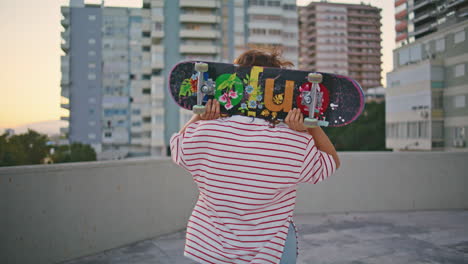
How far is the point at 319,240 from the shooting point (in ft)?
13.7

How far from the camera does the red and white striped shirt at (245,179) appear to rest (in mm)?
1087

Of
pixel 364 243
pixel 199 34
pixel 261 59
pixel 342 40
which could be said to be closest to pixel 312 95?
pixel 261 59

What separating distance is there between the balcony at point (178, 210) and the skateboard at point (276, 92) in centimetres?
237

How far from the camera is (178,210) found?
4609 millimetres

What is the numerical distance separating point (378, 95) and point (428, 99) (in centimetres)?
4519

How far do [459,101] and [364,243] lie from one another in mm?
29264

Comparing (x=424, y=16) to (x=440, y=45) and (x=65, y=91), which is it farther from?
(x=65, y=91)

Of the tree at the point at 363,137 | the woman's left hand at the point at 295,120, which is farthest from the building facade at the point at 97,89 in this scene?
the woman's left hand at the point at 295,120

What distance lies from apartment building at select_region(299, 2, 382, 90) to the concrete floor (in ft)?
275

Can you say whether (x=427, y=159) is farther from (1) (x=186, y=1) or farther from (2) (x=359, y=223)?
(1) (x=186, y=1)

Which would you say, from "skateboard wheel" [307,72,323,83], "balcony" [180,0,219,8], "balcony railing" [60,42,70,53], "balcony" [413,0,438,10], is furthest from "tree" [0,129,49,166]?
"balcony" [413,0,438,10]

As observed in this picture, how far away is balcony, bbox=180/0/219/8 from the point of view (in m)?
46.4

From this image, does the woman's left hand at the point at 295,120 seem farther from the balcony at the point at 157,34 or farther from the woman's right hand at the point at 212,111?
the balcony at the point at 157,34

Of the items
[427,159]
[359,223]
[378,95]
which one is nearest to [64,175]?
[359,223]
